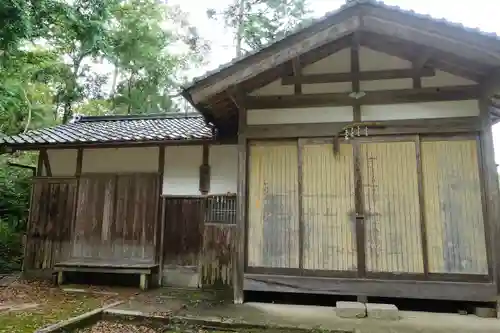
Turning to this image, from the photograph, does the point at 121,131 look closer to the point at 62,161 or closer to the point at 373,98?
the point at 62,161

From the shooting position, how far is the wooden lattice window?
752cm

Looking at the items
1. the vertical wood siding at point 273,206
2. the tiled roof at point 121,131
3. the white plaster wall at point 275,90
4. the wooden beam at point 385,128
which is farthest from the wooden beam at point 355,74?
the tiled roof at point 121,131

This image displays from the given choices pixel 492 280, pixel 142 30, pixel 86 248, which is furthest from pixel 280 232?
pixel 142 30

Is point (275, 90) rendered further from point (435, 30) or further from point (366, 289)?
point (366, 289)

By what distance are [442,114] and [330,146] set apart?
176 cm

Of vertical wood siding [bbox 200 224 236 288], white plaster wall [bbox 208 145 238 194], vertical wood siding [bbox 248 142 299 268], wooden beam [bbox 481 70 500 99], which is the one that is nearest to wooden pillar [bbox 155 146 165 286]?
vertical wood siding [bbox 200 224 236 288]

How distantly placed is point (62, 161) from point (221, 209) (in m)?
4.10

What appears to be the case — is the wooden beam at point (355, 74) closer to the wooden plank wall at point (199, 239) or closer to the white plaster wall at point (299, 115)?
the white plaster wall at point (299, 115)

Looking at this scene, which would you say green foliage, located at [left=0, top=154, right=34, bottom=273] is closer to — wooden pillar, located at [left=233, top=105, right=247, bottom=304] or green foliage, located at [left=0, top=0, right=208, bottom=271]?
green foliage, located at [left=0, top=0, right=208, bottom=271]

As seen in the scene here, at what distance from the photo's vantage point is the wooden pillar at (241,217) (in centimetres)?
574

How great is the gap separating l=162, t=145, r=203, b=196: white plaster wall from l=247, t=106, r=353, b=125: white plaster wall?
7.11ft

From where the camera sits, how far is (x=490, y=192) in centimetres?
523

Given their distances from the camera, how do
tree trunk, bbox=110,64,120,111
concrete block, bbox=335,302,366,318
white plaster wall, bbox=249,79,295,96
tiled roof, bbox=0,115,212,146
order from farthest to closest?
tree trunk, bbox=110,64,120,111, tiled roof, bbox=0,115,212,146, white plaster wall, bbox=249,79,295,96, concrete block, bbox=335,302,366,318

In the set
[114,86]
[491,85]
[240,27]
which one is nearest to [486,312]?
[491,85]
